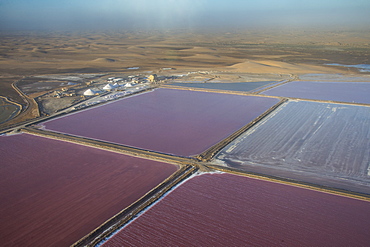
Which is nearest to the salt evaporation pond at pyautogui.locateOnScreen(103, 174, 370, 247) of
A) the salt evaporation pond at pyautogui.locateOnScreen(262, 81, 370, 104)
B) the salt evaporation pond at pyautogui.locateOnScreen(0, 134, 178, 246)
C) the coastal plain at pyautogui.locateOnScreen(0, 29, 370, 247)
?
the coastal plain at pyautogui.locateOnScreen(0, 29, 370, 247)

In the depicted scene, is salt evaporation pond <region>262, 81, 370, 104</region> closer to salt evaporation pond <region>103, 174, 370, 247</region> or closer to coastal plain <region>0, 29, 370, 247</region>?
coastal plain <region>0, 29, 370, 247</region>

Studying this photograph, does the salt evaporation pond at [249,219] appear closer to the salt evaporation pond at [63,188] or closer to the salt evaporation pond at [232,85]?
the salt evaporation pond at [63,188]

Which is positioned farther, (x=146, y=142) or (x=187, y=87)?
(x=187, y=87)

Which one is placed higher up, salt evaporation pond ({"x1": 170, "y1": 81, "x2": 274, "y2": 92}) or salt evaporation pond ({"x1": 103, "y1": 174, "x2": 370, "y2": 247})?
salt evaporation pond ({"x1": 170, "y1": 81, "x2": 274, "y2": 92})

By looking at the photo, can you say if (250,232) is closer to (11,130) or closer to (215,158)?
(215,158)

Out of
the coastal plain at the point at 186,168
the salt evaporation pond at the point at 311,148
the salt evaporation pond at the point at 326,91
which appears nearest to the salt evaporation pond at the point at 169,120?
the coastal plain at the point at 186,168

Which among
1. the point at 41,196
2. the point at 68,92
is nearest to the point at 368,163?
the point at 41,196

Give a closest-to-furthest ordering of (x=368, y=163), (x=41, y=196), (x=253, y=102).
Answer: (x=41, y=196), (x=368, y=163), (x=253, y=102)
